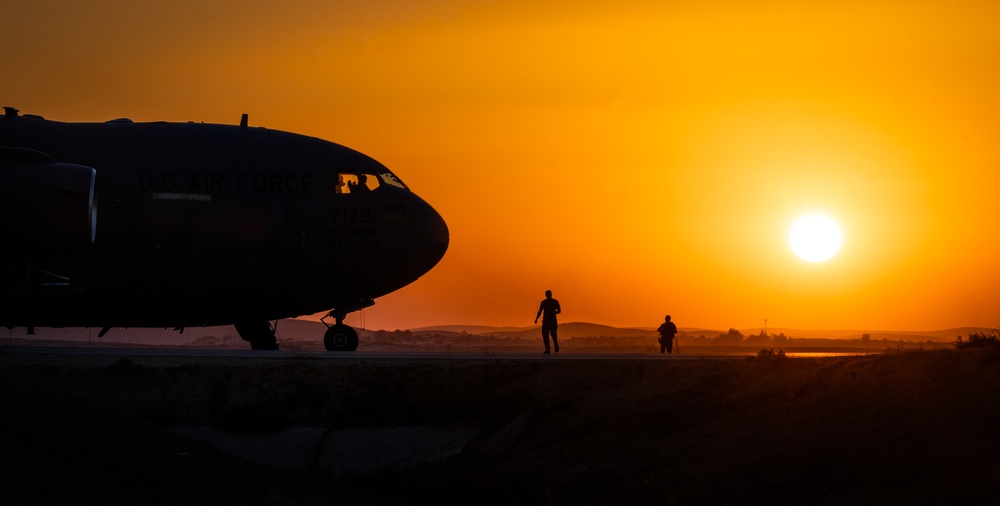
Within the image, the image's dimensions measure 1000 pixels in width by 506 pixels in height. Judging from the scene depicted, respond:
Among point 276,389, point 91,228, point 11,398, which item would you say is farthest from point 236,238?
point 11,398

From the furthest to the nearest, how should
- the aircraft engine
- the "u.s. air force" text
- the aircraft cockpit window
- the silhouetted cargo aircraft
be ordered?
the aircraft cockpit window → the "u.s. air force" text → the silhouetted cargo aircraft → the aircraft engine

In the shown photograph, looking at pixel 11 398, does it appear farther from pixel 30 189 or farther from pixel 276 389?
pixel 276 389

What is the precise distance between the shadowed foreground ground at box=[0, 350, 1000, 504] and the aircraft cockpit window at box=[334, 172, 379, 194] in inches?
248

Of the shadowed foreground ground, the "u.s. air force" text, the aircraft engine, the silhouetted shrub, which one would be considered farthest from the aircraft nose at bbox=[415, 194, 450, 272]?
the aircraft engine

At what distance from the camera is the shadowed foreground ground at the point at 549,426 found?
51.2 ft

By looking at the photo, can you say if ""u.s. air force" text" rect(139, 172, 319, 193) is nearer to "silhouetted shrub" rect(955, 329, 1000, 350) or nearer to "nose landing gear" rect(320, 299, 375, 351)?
"nose landing gear" rect(320, 299, 375, 351)

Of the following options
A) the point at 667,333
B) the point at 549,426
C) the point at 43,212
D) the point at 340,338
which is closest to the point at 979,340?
the point at 549,426

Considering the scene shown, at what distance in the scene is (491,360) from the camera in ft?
98.1

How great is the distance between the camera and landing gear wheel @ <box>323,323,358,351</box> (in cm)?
3558

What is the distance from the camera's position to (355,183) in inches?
1346

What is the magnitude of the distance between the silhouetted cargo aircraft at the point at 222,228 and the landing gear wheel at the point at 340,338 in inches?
28.1

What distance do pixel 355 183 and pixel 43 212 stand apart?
581 inches

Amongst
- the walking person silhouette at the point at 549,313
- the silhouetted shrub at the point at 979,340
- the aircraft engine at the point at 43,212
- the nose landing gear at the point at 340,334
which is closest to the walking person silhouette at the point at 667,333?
the walking person silhouette at the point at 549,313

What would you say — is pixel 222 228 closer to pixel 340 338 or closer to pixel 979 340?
pixel 340 338
